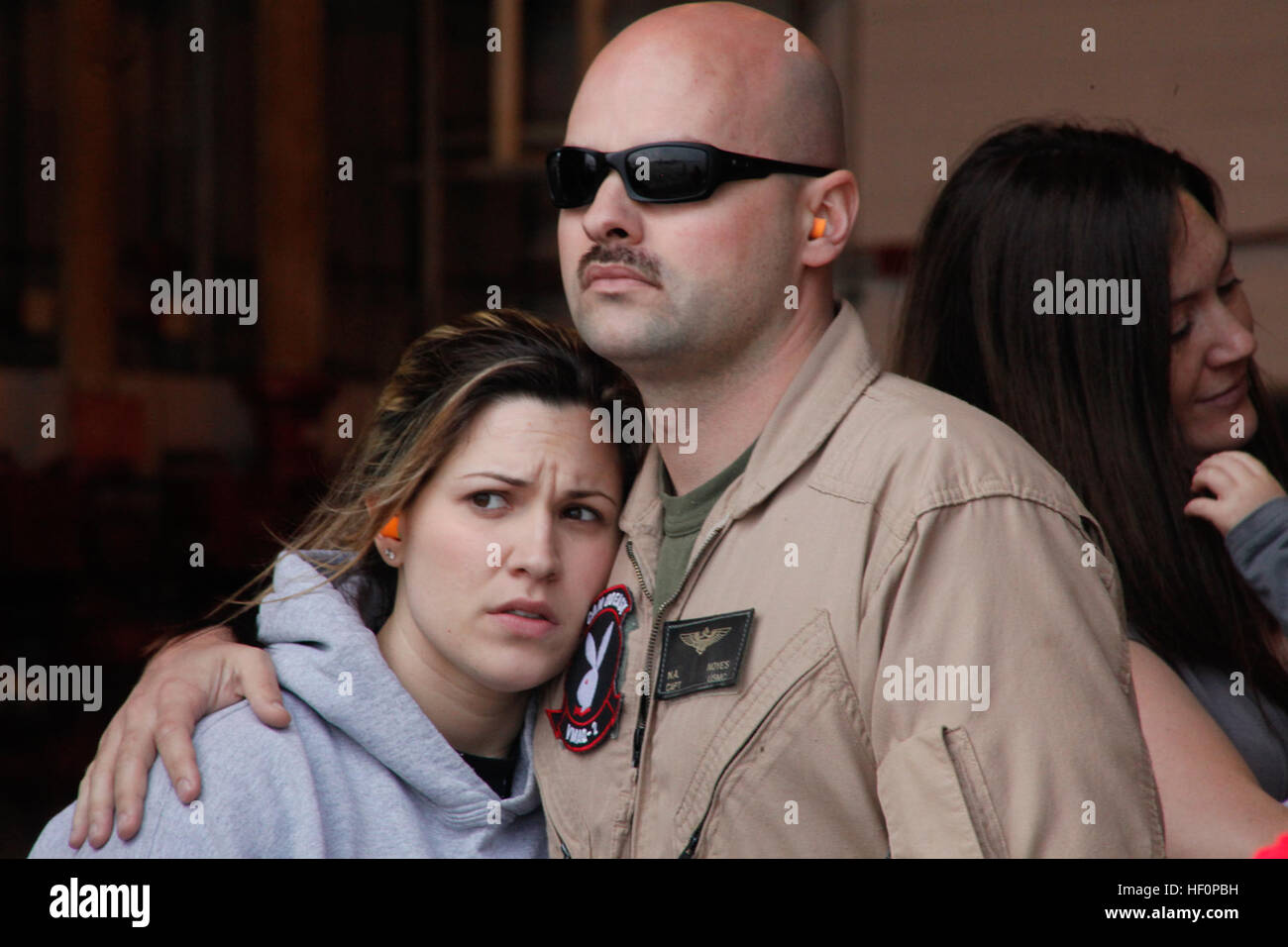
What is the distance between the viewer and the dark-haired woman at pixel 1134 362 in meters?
2.29

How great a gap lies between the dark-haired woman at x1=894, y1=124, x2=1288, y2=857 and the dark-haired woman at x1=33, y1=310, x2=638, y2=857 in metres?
0.74

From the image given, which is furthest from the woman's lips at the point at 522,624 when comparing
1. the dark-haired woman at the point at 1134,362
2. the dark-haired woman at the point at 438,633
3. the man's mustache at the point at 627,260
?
the dark-haired woman at the point at 1134,362

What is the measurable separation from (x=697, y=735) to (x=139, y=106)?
17.0 ft

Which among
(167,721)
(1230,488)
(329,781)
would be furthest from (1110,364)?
(167,721)

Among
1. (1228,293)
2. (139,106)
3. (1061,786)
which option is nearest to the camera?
(1061,786)

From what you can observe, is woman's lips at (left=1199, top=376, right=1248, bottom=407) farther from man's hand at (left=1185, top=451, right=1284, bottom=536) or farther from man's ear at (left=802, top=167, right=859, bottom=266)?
man's ear at (left=802, top=167, right=859, bottom=266)

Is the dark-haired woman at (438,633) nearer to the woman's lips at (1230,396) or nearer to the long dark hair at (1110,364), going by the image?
the long dark hair at (1110,364)

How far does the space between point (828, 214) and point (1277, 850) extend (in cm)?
116

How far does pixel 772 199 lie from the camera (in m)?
2.10

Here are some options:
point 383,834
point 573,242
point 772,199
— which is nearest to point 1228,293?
point 772,199

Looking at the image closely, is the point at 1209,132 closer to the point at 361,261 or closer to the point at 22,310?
the point at 361,261

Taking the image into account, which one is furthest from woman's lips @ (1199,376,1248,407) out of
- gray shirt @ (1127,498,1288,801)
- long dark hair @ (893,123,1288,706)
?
gray shirt @ (1127,498,1288,801)
